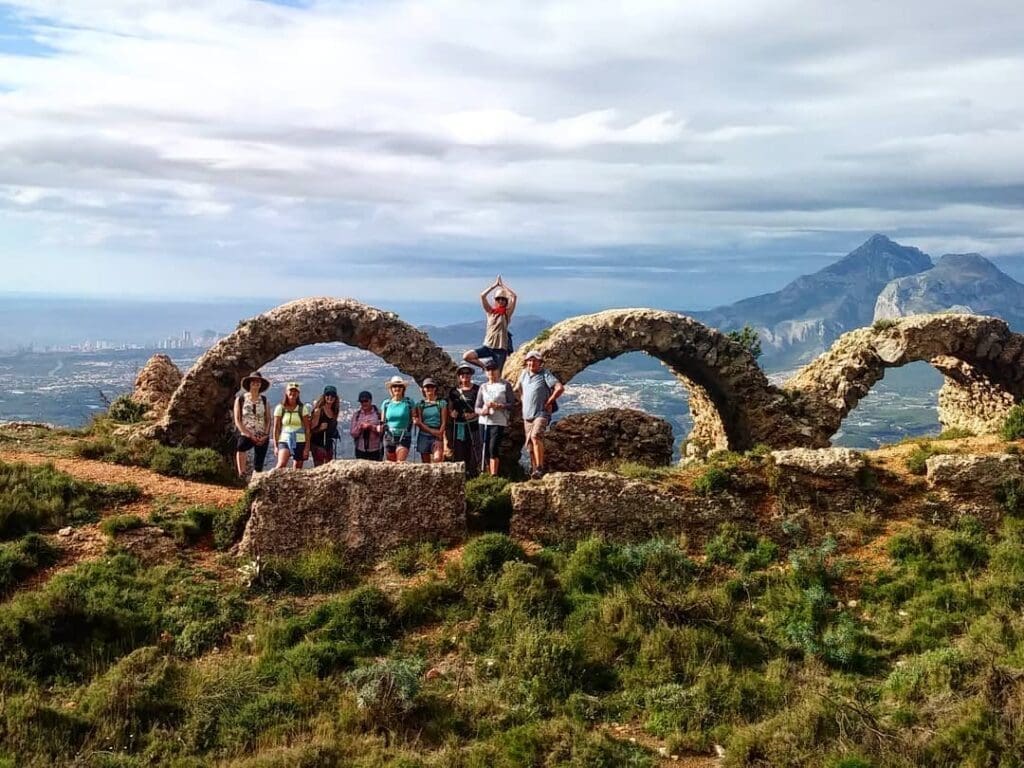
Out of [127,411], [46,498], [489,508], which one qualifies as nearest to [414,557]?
[489,508]

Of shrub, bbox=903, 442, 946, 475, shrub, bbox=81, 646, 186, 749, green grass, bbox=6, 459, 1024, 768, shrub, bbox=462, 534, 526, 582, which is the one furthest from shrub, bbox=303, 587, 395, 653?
shrub, bbox=903, 442, 946, 475

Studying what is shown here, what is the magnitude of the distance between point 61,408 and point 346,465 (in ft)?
255

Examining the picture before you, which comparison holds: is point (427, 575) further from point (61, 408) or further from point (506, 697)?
point (61, 408)

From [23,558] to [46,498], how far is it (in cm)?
186

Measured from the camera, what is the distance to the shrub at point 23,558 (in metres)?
12.5

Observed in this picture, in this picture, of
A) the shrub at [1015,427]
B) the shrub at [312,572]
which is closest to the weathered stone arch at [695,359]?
the shrub at [1015,427]

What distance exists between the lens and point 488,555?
13.1 metres

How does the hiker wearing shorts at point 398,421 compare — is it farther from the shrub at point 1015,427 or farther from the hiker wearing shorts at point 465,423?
the shrub at point 1015,427

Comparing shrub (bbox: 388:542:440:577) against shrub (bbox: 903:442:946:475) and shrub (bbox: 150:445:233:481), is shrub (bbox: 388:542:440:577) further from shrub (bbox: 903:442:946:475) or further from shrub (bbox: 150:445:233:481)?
shrub (bbox: 903:442:946:475)

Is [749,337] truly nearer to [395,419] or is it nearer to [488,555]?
[395,419]

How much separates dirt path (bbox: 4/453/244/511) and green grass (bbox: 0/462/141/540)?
48 centimetres

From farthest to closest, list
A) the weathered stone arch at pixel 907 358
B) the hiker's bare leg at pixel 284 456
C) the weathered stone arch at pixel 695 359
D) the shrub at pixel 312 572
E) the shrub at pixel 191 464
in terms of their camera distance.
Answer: the weathered stone arch at pixel 907 358
the weathered stone arch at pixel 695 359
the shrub at pixel 191 464
the hiker's bare leg at pixel 284 456
the shrub at pixel 312 572

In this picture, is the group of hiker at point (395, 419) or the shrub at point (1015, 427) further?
the shrub at point (1015, 427)

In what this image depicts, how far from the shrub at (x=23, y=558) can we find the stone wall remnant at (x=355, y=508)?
9.72ft
